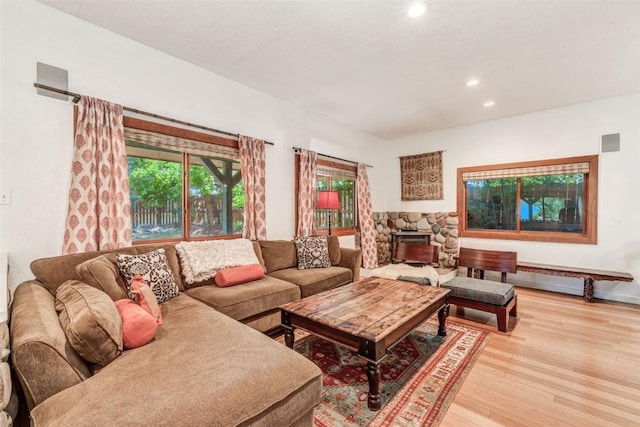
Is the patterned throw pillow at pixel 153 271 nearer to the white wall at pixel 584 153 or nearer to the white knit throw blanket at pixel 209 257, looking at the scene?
the white knit throw blanket at pixel 209 257

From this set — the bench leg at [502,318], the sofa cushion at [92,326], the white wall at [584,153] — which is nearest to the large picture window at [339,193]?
the white wall at [584,153]

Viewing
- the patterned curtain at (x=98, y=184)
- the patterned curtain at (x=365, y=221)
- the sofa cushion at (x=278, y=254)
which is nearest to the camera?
the patterned curtain at (x=98, y=184)

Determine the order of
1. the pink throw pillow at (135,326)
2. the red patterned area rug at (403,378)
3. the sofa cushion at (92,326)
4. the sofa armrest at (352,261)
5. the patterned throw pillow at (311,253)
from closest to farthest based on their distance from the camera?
the sofa cushion at (92,326)
the pink throw pillow at (135,326)
the red patterned area rug at (403,378)
the patterned throw pillow at (311,253)
the sofa armrest at (352,261)

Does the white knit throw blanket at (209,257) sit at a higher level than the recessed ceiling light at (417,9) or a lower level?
lower

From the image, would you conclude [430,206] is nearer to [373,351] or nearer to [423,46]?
[423,46]

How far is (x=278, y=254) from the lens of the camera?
347cm

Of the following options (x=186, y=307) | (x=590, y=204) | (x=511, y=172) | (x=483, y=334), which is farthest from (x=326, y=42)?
(x=590, y=204)

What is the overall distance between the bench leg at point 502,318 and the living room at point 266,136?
226cm

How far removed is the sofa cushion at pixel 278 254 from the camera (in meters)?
3.40

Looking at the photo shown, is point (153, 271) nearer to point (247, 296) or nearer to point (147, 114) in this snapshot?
point (247, 296)

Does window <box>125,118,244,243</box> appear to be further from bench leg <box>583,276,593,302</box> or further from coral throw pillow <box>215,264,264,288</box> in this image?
bench leg <box>583,276,593,302</box>

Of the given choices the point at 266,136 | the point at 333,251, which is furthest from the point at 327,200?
the point at 266,136

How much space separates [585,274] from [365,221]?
317cm

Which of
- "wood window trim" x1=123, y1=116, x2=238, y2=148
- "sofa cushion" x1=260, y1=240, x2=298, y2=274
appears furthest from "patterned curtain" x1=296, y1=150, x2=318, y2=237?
"wood window trim" x1=123, y1=116, x2=238, y2=148
